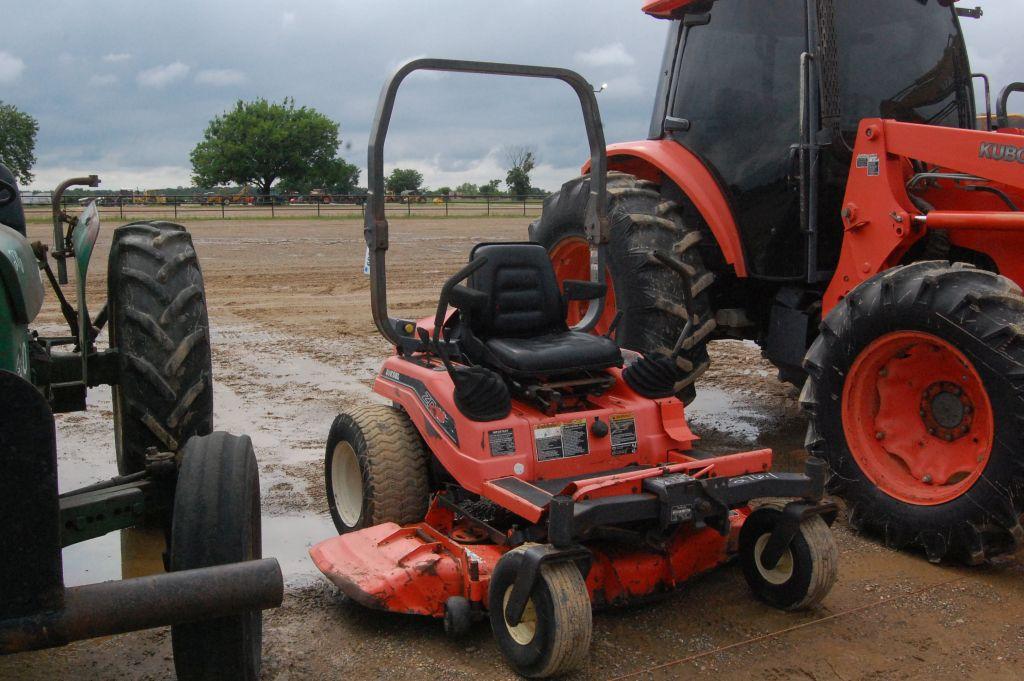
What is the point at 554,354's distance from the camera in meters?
3.98


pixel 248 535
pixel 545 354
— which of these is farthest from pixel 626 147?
pixel 248 535

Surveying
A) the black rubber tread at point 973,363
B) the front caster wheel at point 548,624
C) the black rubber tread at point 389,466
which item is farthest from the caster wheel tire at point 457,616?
the black rubber tread at point 973,363

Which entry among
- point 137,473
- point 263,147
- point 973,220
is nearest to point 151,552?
point 137,473

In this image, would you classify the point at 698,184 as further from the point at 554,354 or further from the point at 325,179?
the point at 325,179

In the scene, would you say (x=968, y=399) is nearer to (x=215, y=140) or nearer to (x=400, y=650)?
(x=400, y=650)

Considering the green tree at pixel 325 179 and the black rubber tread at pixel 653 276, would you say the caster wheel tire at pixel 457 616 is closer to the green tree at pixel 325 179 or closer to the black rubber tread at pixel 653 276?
the black rubber tread at pixel 653 276

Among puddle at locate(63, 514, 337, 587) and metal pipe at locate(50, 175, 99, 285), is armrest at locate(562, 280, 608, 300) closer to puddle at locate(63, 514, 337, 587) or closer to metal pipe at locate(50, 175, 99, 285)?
puddle at locate(63, 514, 337, 587)

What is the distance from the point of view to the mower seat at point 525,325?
Result: 13.1 ft

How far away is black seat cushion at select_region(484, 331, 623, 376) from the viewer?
155 inches

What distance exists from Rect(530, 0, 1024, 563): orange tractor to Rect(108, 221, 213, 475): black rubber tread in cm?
178

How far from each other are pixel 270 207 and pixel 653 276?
34303 millimetres

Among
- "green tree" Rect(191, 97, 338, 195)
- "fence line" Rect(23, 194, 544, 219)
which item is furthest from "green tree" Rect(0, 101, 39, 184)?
"green tree" Rect(191, 97, 338, 195)

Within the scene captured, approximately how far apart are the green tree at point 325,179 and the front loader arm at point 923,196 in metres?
62.6

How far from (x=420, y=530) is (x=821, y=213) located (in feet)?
8.75
